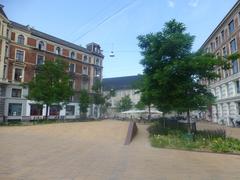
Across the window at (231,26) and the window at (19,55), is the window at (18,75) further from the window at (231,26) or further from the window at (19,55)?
the window at (231,26)

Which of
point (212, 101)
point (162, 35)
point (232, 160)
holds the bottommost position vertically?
point (232, 160)

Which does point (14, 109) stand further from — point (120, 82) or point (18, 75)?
point (120, 82)

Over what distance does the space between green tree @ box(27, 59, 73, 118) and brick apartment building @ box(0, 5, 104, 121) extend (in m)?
3.75

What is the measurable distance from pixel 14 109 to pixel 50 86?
42.4 feet

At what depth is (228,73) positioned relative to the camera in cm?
3466

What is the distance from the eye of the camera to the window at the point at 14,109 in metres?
38.8

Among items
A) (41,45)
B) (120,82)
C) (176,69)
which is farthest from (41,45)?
(120,82)

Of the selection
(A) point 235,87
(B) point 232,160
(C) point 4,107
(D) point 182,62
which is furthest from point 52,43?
(B) point 232,160

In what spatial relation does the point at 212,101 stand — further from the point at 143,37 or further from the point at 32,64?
the point at 32,64

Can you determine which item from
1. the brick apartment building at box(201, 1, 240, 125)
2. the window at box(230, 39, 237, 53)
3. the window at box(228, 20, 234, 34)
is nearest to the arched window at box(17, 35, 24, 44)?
the brick apartment building at box(201, 1, 240, 125)

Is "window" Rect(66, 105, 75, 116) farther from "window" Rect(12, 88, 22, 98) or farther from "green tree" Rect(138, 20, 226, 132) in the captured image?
"green tree" Rect(138, 20, 226, 132)

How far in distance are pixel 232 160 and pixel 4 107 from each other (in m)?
37.1

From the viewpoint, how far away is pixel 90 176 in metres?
6.66

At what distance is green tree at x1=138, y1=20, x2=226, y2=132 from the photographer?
47.9ft
